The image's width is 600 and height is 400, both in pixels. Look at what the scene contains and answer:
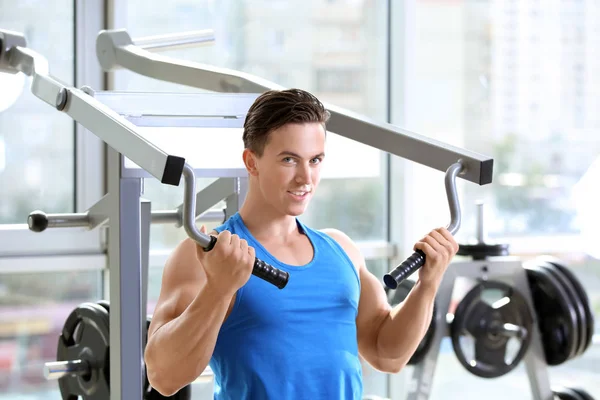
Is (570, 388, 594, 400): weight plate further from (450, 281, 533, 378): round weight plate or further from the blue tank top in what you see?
the blue tank top

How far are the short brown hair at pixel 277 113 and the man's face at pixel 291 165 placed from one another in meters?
0.01

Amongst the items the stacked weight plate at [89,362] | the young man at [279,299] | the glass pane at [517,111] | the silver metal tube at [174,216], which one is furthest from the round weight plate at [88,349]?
the glass pane at [517,111]

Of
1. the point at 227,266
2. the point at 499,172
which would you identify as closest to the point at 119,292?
the point at 227,266

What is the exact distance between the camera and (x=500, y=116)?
137 inches

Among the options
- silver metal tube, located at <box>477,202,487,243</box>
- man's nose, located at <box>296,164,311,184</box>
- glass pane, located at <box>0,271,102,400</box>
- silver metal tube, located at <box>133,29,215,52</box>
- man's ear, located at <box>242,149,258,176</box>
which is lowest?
glass pane, located at <box>0,271,102,400</box>

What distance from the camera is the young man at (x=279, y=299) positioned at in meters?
1.23

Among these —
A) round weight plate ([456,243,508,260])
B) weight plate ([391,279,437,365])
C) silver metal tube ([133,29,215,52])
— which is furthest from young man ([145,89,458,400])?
round weight plate ([456,243,508,260])

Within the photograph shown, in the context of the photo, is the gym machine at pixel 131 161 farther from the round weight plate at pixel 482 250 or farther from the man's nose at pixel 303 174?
the round weight plate at pixel 482 250

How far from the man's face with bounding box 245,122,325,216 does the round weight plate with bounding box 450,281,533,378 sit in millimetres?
1390

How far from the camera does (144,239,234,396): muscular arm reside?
44.6 inches

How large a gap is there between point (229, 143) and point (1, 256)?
1.33m

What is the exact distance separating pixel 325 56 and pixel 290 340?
7.18ft

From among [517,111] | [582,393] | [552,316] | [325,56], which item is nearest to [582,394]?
[582,393]

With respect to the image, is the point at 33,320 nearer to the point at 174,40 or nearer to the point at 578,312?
the point at 174,40
